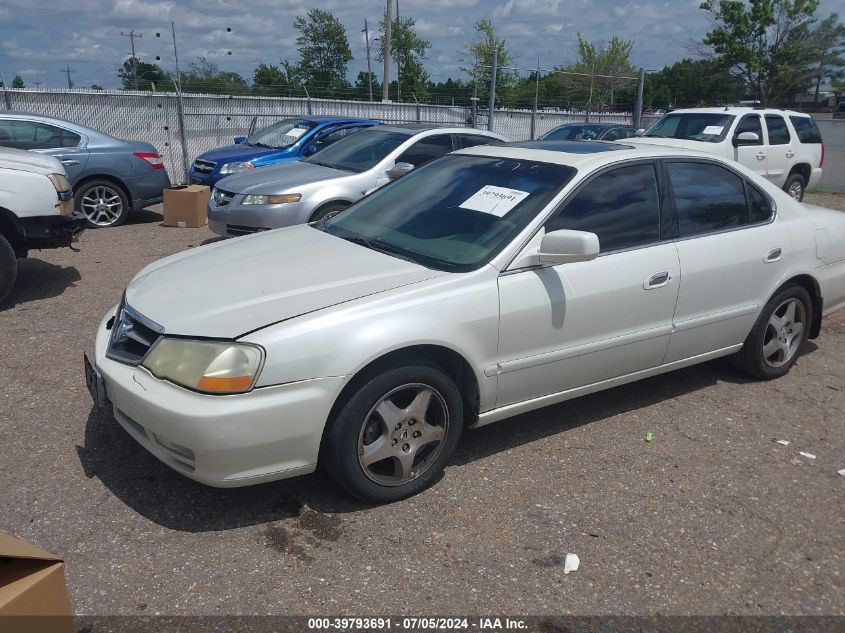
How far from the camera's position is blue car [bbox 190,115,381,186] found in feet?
37.7

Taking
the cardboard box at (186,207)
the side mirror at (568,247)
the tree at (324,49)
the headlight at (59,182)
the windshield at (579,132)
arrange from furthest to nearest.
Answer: the tree at (324,49)
the windshield at (579,132)
the cardboard box at (186,207)
the headlight at (59,182)
the side mirror at (568,247)

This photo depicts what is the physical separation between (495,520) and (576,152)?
221cm

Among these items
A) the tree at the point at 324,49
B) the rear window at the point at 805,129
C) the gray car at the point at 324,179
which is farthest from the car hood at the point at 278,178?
the tree at the point at 324,49

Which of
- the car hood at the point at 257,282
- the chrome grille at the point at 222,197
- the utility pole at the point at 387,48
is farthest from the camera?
the utility pole at the point at 387,48

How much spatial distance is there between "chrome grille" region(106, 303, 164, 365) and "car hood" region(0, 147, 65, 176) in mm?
3582

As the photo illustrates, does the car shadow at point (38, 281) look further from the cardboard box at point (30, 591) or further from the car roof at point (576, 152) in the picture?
the cardboard box at point (30, 591)

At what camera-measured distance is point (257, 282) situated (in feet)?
11.6

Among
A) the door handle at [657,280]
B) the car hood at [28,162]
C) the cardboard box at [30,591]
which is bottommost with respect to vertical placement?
the cardboard box at [30,591]

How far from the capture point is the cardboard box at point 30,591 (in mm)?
1981

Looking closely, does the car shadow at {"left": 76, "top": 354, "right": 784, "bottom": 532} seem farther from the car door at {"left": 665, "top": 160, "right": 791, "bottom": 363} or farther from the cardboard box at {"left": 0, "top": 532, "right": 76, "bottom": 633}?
the cardboard box at {"left": 0, "top": 532, "right": 76, "bottom": 633}

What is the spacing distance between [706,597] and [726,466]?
1182 mm

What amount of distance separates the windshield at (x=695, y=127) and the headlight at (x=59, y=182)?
908 cm

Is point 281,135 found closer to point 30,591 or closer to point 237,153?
point 237,153

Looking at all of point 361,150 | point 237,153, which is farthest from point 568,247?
point 237,153
